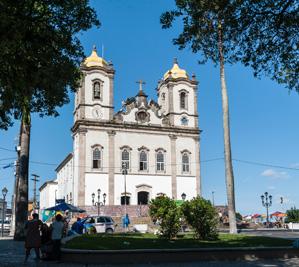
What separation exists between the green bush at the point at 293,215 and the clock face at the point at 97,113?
23.5 meters

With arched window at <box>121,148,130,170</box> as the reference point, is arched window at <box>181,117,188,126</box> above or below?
above

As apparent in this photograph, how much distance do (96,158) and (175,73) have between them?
15.2 m

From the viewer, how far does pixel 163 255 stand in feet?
42.4

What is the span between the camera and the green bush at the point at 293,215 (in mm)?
49006

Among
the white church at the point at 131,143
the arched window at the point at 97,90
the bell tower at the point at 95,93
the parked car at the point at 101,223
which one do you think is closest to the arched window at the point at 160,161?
the white church at the point at 131,143

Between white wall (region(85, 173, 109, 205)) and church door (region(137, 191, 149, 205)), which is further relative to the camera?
church door (region(137, 191, 149, 205))

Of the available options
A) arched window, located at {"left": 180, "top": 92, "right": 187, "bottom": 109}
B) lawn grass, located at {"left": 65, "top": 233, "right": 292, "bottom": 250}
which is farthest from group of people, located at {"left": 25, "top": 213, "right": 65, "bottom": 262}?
arched window, located at {"left": 180, "top": 92, "right": 187, "bottom": 109}

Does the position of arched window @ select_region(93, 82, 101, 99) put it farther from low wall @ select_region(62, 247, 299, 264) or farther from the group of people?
low wall @ select_region(62, 247, 299, 264)

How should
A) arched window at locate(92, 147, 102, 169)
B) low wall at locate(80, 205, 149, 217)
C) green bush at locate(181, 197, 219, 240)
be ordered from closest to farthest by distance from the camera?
green bush at locate(181, 197, 219, 240) → low wall at locate(80, 205, 149, 217) → arched window at locate(92, 147, 102, 169)

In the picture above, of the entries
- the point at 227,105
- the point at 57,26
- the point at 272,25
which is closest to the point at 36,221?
the point at 57,26

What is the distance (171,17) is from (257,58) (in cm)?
253

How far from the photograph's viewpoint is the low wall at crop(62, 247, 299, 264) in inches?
496

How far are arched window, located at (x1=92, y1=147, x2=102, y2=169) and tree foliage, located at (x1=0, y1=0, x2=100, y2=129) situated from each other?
3278 centimetres

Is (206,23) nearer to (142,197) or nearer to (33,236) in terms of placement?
(33,236)
